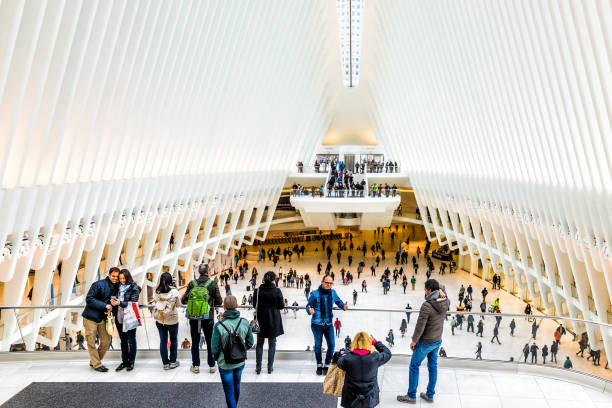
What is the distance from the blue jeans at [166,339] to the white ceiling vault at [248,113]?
8.10 ft

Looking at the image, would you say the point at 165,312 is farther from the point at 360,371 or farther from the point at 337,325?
the point at 360,371

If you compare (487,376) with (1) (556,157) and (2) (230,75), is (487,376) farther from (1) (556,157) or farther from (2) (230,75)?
(2) (230,75)

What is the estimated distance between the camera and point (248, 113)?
21.3 metres

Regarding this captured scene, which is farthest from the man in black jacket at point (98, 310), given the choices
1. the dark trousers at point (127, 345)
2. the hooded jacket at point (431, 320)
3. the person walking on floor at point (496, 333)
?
the person walking on floor at point (496, 333)

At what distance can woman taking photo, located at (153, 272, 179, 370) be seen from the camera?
215 inches

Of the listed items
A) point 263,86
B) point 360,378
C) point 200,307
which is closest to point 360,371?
point 360,378

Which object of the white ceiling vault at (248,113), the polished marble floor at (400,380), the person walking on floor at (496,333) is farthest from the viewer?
the white ceiling vault at (248,113)

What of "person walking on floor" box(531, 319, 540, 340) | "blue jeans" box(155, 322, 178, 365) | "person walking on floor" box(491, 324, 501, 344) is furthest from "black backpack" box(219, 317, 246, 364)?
"person walking on floor" box(531, 319, 540, 340)

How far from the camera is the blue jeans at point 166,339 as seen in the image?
18.4 feet

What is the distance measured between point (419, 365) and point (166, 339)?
272 cm

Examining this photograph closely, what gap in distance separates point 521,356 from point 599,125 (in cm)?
713

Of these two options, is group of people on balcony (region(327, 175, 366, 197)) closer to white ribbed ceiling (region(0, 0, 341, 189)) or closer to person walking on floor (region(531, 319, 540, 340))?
white ribbed ceiling (region(0, 0, 341, 189))

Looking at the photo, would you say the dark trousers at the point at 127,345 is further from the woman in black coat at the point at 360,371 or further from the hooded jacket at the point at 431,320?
the hooded jacket at the point at 431,320

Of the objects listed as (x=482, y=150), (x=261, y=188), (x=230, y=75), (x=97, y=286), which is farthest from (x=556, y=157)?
(x=261, y=188)
